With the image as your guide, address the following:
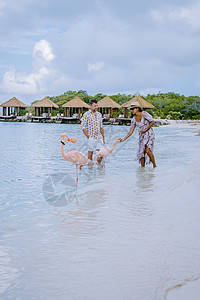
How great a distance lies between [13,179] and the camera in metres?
6.25

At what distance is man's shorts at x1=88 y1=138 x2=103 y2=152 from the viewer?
7031mm

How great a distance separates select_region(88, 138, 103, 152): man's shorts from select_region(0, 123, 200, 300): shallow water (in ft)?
3.92

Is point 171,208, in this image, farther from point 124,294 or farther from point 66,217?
point 124,294

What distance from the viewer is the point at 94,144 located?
23.3ft

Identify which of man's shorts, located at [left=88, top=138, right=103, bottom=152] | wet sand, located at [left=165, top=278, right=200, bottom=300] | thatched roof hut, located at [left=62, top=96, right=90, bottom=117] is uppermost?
thatched roof hut, located at [left=62, top=96, right=90, bottom=117]

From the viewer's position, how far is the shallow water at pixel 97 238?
235 cm

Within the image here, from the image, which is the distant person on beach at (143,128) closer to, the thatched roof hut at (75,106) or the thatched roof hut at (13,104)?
the thatched roof hut at (75,106)

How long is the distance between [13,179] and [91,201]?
7.29ft

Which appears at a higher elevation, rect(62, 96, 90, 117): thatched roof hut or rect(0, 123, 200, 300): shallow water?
rect(62, 96, 90, 117): thatched roof hut

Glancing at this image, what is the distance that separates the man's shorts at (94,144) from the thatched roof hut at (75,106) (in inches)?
1657

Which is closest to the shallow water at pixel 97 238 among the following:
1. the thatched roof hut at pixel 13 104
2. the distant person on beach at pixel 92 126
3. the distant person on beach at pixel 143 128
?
the distant person on beach at pixel 143 128

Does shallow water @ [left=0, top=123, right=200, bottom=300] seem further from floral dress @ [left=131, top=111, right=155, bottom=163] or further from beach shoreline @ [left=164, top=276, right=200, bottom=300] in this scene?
floral dress @ [left=131, top=111, right=155, bottom=163]

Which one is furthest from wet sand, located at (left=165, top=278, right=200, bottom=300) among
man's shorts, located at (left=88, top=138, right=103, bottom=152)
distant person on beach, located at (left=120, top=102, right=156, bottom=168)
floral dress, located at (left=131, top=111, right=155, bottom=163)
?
man's shorts, located at (left=88, top=138, right=103, bottom=152)

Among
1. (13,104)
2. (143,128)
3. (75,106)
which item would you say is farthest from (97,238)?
(13,104)
